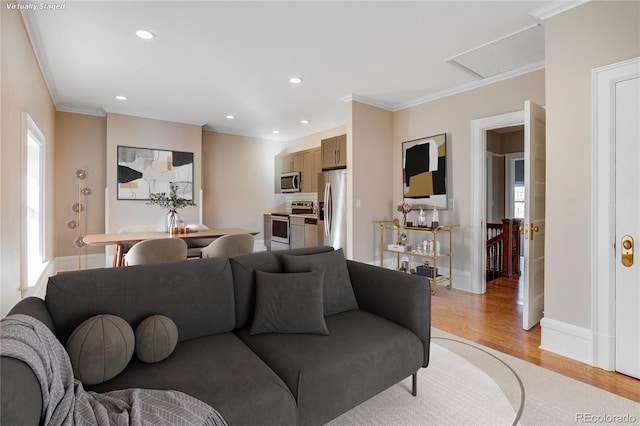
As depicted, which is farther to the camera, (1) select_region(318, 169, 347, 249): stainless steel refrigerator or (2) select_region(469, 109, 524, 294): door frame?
(1) select_region(318, 169, 347, 249): stainless steel refrigerator

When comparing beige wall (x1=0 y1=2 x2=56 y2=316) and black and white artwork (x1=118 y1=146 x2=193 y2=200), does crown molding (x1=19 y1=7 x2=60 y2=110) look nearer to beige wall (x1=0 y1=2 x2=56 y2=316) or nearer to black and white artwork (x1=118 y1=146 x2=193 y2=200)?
beige wall (x1=0 y1=2 x2=56 y2=316)

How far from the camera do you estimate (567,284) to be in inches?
95.0

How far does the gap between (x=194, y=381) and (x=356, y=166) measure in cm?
364

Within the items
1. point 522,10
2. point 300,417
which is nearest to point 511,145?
point 522,10

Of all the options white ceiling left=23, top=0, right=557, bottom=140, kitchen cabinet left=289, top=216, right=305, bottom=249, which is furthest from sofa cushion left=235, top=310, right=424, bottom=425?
kitchen cabinet left=289, top=216, right=305, bottom=249

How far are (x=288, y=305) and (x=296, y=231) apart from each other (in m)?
4.56

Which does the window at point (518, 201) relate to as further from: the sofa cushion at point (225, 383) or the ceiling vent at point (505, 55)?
the sofa cushion at point (225, 383)

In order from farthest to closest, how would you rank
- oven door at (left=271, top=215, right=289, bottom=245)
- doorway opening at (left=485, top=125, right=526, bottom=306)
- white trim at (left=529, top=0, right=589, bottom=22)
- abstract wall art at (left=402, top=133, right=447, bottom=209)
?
1. oven door at (left=271, top=215, right=289, bottom=245)
2. doorway opening at (left=485, top=125, right=526, bottom=306)
3. abstract wall art at (left=402, top=133, right=447, bottom=209)
4. white trim at (left=529, top=0, right=589, bottom=22)

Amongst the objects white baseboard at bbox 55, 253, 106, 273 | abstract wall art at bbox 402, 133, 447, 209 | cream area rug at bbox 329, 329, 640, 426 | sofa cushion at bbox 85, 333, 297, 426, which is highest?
abstract wall art at bbox 402, 133, 447, 209

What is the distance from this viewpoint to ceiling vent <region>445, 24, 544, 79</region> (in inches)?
113

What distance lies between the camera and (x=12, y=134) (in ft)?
7.58

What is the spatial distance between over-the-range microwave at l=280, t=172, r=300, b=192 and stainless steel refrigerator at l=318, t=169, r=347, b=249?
110 centimetres

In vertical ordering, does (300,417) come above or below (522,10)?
below

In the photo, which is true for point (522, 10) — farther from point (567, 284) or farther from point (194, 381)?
point (194, 381)
